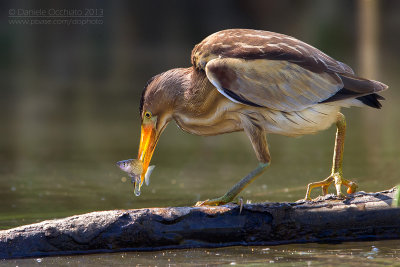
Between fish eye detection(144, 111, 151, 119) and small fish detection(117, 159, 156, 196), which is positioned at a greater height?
fish eye detection(144, 111, 151, 119)

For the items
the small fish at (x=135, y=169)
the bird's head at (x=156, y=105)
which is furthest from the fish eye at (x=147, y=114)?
the small fish at (x=135, y=169)

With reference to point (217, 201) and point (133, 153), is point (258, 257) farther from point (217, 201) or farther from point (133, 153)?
point (133, 153)

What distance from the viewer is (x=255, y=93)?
5.55m

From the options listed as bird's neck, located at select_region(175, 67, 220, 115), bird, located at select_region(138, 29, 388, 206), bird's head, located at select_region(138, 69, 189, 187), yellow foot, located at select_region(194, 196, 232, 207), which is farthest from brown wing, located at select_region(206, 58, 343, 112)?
yellow foot, located at select_region(194, 196, 232, 207)

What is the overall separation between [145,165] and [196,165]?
10.1ft

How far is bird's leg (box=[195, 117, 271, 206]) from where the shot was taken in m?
5.45

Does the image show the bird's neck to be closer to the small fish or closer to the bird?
the bird

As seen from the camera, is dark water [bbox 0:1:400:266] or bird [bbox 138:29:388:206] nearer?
dark water [bbox 0:1:400:266]

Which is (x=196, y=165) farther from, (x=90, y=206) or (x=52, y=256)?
(x=52, y=256)

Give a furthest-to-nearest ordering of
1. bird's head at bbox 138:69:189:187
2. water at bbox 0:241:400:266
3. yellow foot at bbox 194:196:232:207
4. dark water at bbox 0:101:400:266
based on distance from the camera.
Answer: bird's head at bbox 138:69:189:187 < yellow foot at bbox 194:196:232:207 < dark water at bbox 0:101:400:266 < water at bbox 0:241:400:266

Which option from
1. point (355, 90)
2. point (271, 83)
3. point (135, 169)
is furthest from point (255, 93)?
point (135, 169)

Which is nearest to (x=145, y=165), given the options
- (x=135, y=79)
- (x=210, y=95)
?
(x=210, y=95)

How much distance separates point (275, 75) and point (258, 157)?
604mm

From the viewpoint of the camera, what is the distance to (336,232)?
514cm
